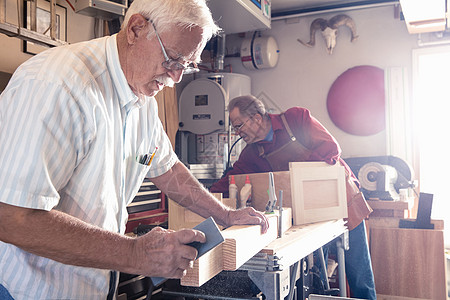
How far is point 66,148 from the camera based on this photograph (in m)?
0.96

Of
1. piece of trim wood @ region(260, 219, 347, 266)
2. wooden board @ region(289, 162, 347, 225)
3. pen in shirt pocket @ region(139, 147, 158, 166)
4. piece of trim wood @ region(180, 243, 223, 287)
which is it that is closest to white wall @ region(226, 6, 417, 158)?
wooden board @ region(289, 162, 347, 225)

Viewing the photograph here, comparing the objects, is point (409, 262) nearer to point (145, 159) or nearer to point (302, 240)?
point (302, 240)

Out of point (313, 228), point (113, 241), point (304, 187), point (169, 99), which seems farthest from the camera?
point (169, 99)

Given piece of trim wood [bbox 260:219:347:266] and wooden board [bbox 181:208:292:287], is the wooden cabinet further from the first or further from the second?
wooden board [bbox 181:208:292:287]

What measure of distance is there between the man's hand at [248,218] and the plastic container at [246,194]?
69 cm

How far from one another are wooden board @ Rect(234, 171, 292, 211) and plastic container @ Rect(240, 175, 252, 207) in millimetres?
23

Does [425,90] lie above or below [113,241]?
above

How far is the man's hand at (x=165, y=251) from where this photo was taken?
0.92 meters

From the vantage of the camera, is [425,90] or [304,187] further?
[425,90]

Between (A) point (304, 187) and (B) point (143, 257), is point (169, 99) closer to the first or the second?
(A) point (304, 187)

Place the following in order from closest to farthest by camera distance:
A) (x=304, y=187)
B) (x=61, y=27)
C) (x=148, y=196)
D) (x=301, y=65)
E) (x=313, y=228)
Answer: (x=313, y=228), (x=304, y=187), (x=61, y=27), (x=148, y=196), (x=301, y=65)

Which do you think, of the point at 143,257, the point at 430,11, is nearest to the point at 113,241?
the point at 143,257

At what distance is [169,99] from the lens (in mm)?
4508

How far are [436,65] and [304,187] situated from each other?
3260mm
